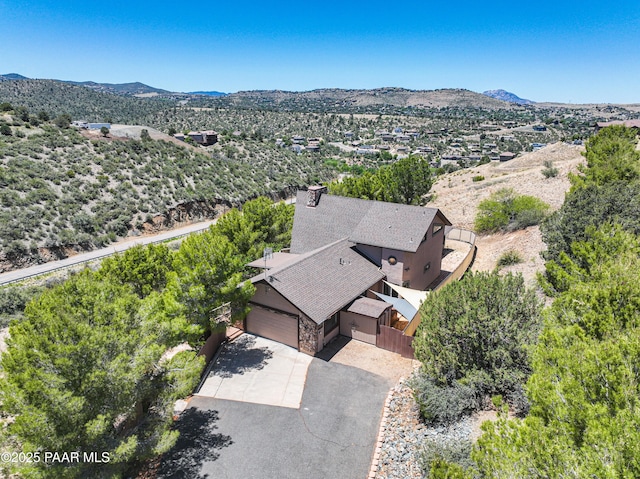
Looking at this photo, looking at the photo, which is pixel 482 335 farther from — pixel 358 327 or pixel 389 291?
pixel 389 291

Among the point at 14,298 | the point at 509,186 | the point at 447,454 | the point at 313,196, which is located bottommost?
the point at 14,298

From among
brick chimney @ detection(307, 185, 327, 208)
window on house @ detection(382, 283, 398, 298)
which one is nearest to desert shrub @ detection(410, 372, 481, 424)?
window on house @ detection(382, 283, 398, 298)

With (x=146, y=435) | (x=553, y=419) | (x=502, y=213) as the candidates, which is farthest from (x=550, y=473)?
(x=502, y=213)

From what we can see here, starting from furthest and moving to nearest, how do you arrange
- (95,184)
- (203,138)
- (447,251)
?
(203,138), (95,184), (447,251)

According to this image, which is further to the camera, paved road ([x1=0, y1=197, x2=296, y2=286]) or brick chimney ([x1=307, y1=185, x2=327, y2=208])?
paved road ([x1=0, y1=197, x2=296, y2=286])

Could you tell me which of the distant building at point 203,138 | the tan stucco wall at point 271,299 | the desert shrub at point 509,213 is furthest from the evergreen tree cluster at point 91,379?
the distant building at point 203,138

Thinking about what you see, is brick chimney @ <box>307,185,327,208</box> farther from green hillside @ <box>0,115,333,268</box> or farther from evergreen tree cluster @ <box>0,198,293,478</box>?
green hillside @ <box>0,115,333,268</box>

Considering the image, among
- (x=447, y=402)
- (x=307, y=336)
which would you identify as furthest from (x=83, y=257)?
(x=447, y=402)
